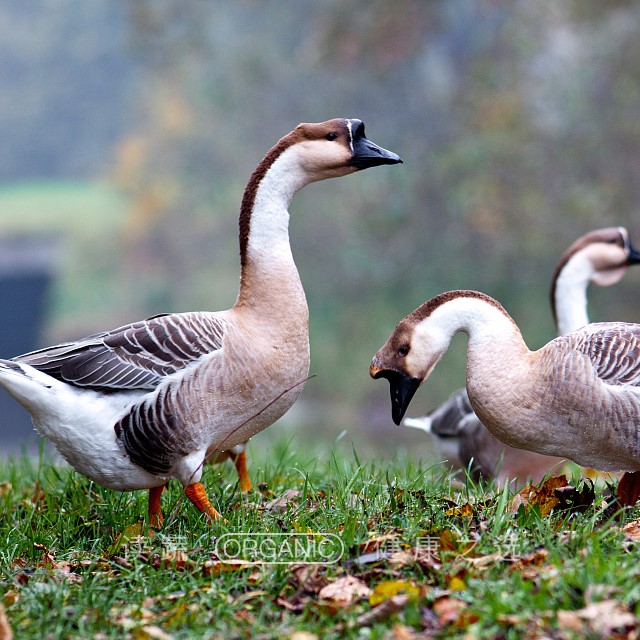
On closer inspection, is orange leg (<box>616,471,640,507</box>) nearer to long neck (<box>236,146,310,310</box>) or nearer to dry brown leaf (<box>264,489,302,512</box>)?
dry brown leaf (<box>264,489,302,512</box>)

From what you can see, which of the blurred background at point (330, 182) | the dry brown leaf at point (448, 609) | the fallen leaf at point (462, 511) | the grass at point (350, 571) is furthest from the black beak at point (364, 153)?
the blurred background at point (330, 182)

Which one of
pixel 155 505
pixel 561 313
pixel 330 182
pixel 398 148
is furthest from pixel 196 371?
pixel 330 182

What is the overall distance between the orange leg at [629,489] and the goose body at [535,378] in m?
0.19

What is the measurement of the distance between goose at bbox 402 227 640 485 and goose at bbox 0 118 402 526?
189 cm

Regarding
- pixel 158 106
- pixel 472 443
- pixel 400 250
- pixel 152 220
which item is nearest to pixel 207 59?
pixel 158 106

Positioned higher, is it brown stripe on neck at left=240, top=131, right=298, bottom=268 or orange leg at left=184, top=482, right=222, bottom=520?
brown stripe on neck at left=240, top=131, right=298, bottom=268

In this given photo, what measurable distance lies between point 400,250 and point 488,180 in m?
2.27

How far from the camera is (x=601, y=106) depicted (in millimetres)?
15625

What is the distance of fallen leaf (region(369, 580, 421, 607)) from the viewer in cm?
313

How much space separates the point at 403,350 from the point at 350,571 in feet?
3.91

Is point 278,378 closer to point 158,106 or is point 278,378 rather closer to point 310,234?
point 310,234

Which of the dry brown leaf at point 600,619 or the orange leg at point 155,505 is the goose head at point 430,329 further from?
the dry brown leaf at point 600,619

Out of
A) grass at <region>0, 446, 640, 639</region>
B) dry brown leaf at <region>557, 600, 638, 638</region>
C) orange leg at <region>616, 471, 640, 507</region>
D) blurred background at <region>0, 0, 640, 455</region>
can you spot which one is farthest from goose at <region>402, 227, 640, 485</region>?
blurred background at <region>0, 0, 640, 455</region>

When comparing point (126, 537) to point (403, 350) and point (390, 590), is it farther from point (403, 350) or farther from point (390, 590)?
point (403, 350)
